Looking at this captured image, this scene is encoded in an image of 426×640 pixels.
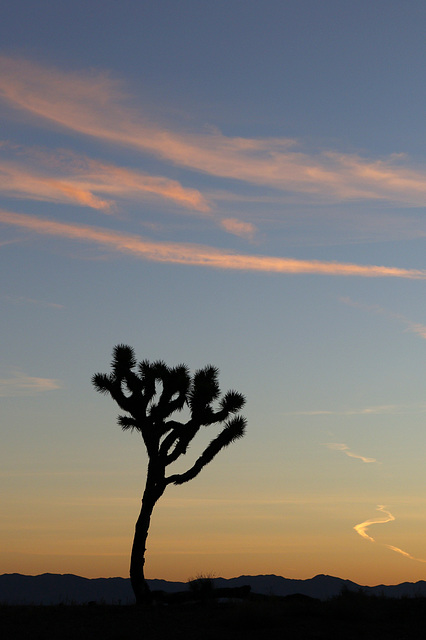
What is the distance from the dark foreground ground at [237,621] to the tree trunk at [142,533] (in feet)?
7.56

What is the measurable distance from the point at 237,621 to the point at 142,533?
612cm

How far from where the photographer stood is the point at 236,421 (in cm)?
2378

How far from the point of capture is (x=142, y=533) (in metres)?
23.8

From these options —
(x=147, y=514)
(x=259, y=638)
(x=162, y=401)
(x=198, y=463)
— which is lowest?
(x=259, y=638)

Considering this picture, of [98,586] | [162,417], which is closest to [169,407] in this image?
[162,417]

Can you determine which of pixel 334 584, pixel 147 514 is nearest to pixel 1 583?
pixel 334 584

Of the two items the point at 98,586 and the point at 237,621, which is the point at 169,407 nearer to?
the point at 237,621

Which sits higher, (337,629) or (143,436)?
(143,436)

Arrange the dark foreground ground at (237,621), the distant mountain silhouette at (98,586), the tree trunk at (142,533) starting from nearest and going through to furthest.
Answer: the dark foreground ground at (237,621), the tree trunk at (142,533), the distant mountain silhouette at (98,586)

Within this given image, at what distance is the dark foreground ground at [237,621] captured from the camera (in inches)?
695

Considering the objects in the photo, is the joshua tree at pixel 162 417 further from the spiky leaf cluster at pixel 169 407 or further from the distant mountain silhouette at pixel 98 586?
the distant mountain silhouette at pixel 98 586

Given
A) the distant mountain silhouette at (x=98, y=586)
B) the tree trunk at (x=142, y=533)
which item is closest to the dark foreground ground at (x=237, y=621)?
the tree trunk at (x=142, y=533)

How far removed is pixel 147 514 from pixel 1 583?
14428 cm

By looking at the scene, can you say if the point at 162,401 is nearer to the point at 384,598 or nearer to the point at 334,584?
the point at 384,598
